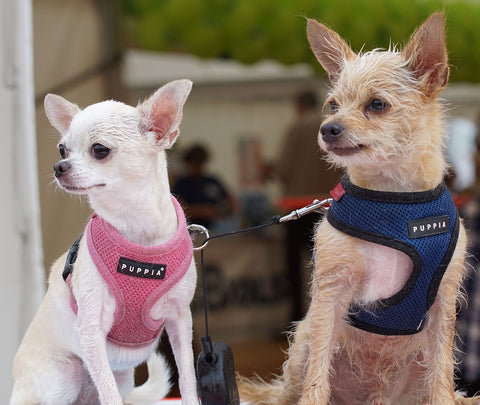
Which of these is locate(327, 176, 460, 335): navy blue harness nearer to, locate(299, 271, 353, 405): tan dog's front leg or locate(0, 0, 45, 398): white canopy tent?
locate(299, 271, 353, 405): tan dog's front leg

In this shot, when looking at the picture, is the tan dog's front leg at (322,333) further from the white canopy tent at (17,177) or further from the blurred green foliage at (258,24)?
the blurred green foliage at (258,24)

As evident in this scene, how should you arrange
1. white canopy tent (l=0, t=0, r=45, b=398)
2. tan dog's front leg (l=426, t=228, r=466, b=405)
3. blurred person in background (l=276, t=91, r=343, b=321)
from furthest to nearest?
1. blurred person in background (l=276, t=91, r=343, b=321)
2. white canopy tent (l=0, t=0, r=45, b=398)
3. tan dog's front leg (l=426, t=228, r=466, b=405)

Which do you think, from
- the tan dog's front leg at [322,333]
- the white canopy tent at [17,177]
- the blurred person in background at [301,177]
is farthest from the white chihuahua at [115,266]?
the blurred person in background at [301,177]

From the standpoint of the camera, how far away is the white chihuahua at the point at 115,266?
1.76m

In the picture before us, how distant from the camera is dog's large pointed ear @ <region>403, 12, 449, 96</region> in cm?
174

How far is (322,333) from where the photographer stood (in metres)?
1.85

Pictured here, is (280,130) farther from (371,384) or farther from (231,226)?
(371,384)

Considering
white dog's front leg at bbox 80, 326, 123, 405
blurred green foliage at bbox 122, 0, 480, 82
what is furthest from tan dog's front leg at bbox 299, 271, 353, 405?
blurred green foliage at bbox 122, 0, 480, 82

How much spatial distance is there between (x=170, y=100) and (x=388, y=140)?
0.60 metres

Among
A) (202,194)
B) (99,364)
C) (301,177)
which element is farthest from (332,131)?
(202,194)

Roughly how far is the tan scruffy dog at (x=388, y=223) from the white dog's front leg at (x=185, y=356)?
12.5 inches

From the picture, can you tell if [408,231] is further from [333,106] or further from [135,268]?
[135,268]

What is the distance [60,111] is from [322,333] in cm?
97

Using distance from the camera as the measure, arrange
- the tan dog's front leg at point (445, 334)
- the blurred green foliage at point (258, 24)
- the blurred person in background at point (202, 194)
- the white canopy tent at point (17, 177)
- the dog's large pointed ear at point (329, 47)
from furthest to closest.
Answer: the blurred person in background at point (202, 194) → the blurred green foliage at point (258, 24) → the white canopy tent at point (17, 177) → the dog's large pointed ear at point (329, 47) → the tan dog's front leg at point (445, 334)
